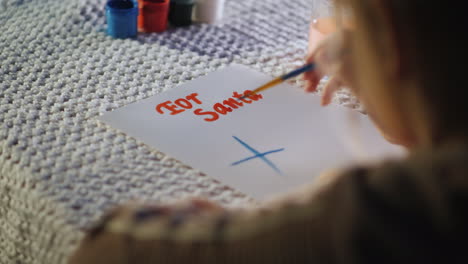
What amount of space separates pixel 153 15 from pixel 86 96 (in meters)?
0.25

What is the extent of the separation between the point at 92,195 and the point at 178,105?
218mm

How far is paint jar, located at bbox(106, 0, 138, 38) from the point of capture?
3.03 ft

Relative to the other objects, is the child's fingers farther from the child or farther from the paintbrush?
the child

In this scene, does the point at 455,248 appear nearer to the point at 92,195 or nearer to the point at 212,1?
the point at 92,195

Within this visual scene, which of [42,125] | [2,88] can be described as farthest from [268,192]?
[2,88]

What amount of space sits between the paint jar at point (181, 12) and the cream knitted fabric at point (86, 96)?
19mm

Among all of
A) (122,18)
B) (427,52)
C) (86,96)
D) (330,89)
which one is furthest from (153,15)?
(427,52)

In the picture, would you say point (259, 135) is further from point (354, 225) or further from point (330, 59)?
point (354, 225)

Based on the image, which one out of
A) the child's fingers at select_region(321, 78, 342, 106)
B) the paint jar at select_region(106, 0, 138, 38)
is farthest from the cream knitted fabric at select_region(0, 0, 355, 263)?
the child's fingers at select_region(321, 78, 342, 106)

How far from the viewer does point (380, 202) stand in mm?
409

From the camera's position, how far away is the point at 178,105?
771 mm

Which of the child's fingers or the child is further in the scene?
the child's fingers

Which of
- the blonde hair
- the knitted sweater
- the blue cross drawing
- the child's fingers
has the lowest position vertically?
the blue cross drawing

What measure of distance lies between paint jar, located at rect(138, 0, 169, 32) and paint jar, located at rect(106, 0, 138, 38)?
24 millimetres
